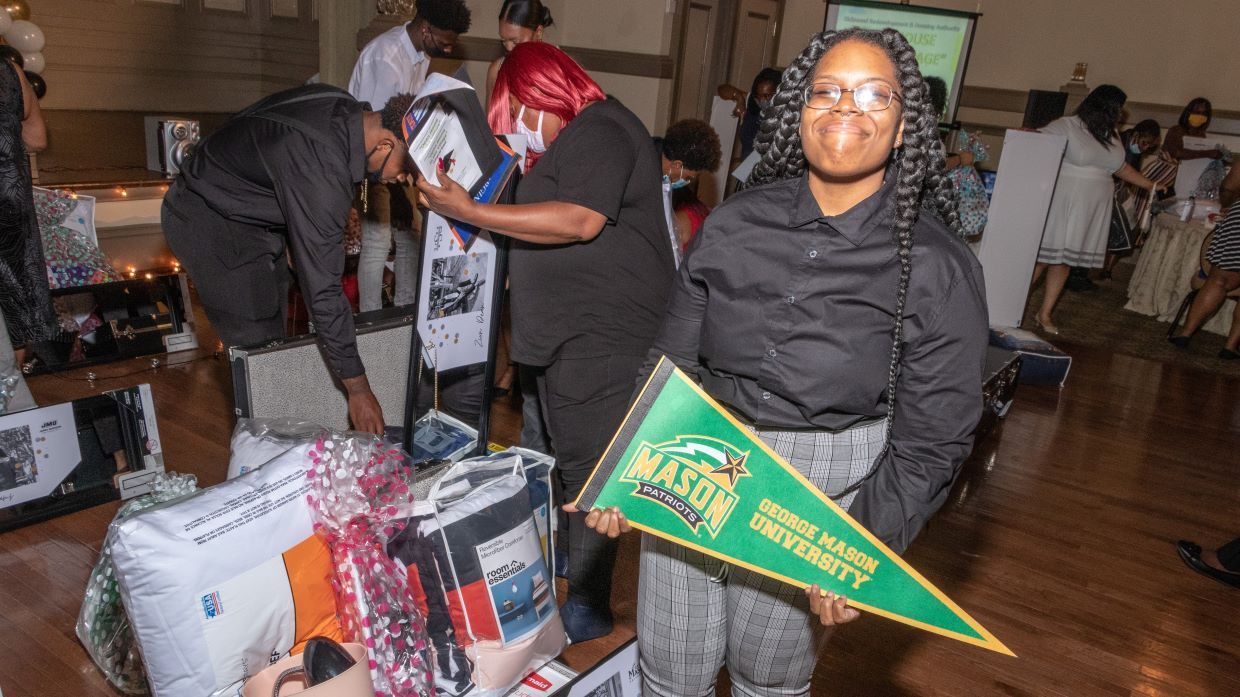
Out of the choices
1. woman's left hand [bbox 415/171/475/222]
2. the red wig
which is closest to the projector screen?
the red wig

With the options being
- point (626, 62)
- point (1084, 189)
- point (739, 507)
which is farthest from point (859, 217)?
point (626, 62)

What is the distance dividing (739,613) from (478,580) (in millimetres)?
613

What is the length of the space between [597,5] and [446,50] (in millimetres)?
3532

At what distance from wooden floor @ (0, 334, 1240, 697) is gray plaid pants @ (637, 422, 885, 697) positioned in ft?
2.57

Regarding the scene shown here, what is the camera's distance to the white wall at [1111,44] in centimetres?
808

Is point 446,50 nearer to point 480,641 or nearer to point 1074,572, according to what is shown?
point 480,641

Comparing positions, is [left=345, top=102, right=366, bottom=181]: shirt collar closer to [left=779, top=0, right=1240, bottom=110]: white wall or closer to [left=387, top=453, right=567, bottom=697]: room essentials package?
[left=387, top=453, right=567, bottom=697]: room essentials package

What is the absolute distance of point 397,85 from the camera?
378cm

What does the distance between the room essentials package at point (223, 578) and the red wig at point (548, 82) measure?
0.90m

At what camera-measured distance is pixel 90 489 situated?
107 inches

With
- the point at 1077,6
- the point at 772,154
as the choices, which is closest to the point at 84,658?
the point at 772,154

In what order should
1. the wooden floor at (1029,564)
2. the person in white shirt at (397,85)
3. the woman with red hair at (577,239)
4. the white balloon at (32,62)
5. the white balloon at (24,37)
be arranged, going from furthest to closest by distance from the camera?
1. the white balloon at (32,62)
2. the white balloon at (24,37)
3. the person in white shirt at (397,85)
4. the wooden floor at (1029,564)
5. the woman with red hair at (577,239)

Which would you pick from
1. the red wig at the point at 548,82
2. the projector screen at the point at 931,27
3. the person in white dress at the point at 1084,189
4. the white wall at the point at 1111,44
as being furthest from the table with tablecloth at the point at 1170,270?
the red wig at the point at 548,82

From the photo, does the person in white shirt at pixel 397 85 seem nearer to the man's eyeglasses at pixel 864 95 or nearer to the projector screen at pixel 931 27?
the man's eyeglasses at pixel 864 95
